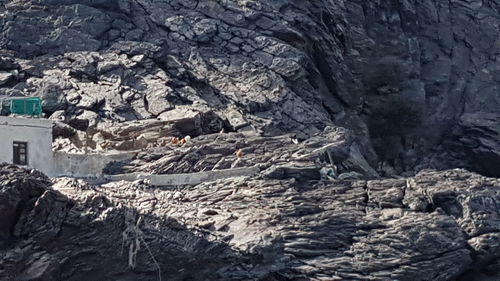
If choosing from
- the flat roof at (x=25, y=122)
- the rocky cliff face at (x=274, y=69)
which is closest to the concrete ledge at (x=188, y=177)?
the flat roof at (x=25, y=122)

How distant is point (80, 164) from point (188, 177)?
5.47 meters

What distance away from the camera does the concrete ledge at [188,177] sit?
50094mm

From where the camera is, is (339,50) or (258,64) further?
(339,50)

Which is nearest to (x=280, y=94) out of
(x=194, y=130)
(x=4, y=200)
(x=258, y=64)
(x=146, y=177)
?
(x=258, y=64)

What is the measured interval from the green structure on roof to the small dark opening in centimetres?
353

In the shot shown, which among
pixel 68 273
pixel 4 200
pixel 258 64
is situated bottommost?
pixel 68 273

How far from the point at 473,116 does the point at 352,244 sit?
32809 millimetres

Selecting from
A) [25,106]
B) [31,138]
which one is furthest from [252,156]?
[25,106]

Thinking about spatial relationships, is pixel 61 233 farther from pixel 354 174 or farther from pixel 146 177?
pixel 354 174

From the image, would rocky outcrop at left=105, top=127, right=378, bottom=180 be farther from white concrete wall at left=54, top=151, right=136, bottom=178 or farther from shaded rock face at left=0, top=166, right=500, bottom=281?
shaded rock face at left=0, top=166, right=500, bottom=281

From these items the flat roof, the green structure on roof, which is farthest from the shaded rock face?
the green structure on roof

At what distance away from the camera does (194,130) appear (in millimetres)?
57344

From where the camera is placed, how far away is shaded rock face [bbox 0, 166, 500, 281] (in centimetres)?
4169

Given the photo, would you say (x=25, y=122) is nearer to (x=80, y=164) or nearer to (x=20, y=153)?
(x=20, y=153)
